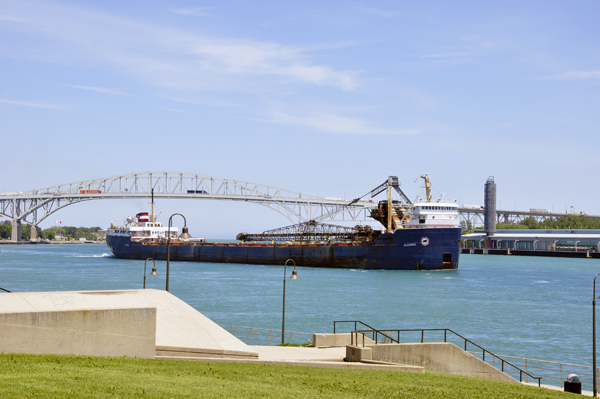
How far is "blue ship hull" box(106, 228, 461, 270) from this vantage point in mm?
62875

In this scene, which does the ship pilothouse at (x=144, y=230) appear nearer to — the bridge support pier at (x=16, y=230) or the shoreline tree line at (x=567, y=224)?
the bridge support pier at (x=16, y=230)

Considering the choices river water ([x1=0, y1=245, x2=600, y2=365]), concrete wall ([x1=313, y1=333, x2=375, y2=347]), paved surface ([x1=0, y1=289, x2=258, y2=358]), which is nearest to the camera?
paved surface ([x1=0, y1=289, x2=258, y2=358])

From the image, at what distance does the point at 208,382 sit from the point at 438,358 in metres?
8.75

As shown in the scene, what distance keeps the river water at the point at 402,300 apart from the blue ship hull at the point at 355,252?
5.30ft

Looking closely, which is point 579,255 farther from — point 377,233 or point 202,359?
point 202,359

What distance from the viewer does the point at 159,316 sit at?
16141mm

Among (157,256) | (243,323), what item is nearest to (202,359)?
(243,323)

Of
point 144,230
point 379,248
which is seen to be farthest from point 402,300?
point 144,230

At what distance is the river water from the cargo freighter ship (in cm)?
180

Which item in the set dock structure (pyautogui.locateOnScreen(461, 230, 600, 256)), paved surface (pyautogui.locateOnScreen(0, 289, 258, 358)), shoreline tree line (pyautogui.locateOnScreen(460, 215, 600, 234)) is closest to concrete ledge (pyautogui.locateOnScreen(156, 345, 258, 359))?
paved surface (pyautogui.locateOnScreen(0, 289, 258, 358))

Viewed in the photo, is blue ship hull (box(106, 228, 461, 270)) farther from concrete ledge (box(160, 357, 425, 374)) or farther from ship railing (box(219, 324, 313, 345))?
concrete ledge (box(160, 357, 425, 374))

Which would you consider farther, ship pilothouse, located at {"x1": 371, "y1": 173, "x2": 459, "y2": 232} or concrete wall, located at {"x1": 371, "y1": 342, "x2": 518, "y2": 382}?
ship pilothouse, located at {"x1": 371, "y1": 173, "x2": 459, "y2": 232}

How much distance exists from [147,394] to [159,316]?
21.4ft

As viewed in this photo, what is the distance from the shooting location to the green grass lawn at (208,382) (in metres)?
9.83
